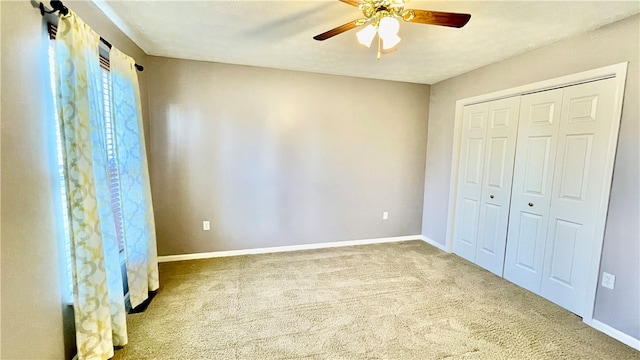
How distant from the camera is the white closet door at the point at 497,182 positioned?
2760 millimetres

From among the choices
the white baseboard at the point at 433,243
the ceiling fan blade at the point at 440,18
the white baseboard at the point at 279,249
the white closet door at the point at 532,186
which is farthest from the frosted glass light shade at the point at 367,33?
the white baseboard at the point at 433,243

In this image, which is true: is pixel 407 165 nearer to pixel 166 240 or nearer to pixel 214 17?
pixel 214 17

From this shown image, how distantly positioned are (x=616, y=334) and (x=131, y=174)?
12.7ft

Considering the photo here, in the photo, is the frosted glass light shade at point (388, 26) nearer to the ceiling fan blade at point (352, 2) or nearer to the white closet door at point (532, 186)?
the ceiling fan blade at point (352, 2)

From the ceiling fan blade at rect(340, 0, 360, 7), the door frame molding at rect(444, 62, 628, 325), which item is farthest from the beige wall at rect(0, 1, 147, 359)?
the door frame molding at rect(444, 62, 628, 325)

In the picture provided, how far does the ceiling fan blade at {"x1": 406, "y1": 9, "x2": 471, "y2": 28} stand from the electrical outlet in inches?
85.8

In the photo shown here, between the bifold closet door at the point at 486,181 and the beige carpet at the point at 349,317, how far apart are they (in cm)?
31

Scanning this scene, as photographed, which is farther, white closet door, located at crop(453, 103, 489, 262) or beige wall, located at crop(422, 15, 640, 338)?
white closet door, located at crop(453, 103, 489, 262)

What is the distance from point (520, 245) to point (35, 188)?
148 inches

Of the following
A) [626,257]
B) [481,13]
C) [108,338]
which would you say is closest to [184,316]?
[108,338]

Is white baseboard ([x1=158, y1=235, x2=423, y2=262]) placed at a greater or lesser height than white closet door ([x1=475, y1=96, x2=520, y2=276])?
lesser

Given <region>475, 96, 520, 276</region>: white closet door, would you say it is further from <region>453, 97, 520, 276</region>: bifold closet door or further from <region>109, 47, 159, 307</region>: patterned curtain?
<region>109, 47, 159, 307</region>: patterned curtain

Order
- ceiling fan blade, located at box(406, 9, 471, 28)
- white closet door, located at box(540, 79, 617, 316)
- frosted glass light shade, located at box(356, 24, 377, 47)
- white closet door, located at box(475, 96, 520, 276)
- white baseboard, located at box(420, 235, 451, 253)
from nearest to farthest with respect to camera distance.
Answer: ceiling fan blade, located at box(406, 9, 471, 28), frosted glass light shade, located at box(356, 24, 377, 47), white closet door, located at box(540, 79, 617, 316), white closet door, located at box(475, 96, 520, 276), white baseboard, located at box(420, 235, 451, 253)

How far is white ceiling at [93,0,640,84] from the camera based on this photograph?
181 cm
